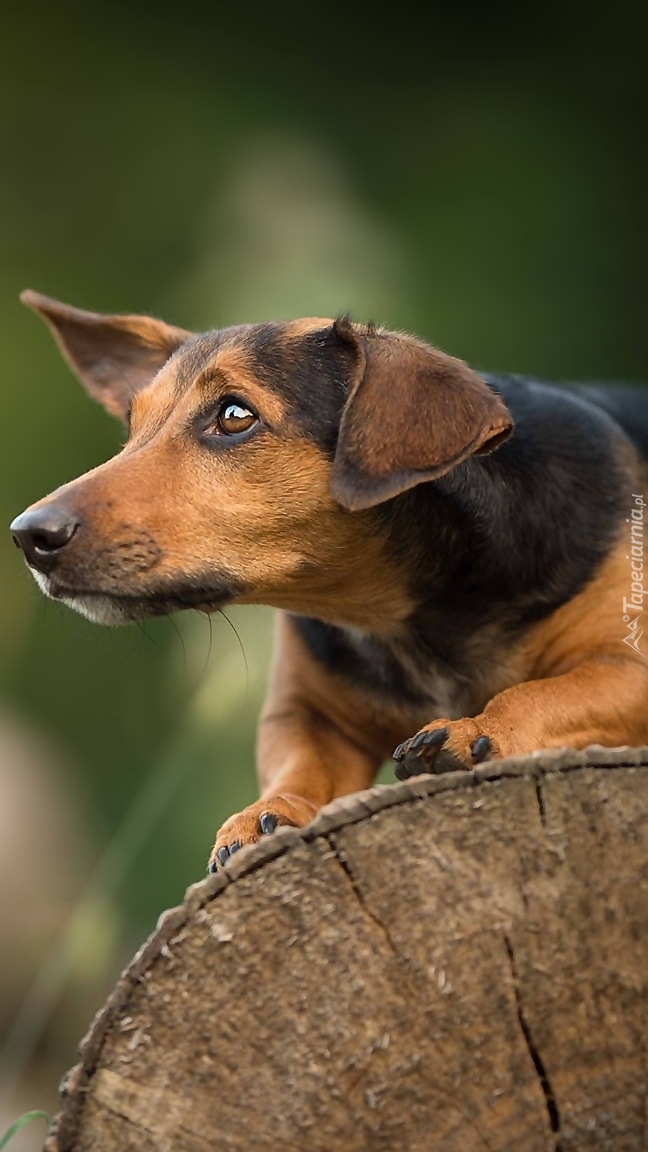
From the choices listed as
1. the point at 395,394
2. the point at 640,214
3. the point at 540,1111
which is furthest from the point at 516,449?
the point at 640,214

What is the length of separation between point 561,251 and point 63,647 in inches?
140

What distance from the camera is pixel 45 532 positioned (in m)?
3.31

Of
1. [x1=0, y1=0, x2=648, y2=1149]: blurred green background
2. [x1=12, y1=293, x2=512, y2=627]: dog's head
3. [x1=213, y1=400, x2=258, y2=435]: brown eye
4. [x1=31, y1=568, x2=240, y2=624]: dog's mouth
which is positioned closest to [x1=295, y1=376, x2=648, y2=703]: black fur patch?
[x1=12, y1=293, x2=512, y2=627]: dog's head

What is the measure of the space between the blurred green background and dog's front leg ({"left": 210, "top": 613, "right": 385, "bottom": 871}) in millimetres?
3063

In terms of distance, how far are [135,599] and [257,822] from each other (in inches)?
23.9

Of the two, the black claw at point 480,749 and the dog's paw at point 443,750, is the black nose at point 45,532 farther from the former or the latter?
the black claw at point 480,749

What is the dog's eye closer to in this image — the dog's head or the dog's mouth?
the dog's head

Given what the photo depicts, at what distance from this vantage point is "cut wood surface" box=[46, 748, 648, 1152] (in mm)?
2441

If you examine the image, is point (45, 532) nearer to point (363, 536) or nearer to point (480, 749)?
point (363, 536)

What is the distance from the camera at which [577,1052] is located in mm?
2463

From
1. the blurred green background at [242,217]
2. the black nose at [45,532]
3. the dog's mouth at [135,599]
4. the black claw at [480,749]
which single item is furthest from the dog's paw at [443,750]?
the blurred green background at [242,217]

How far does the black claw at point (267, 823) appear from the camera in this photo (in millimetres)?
3546

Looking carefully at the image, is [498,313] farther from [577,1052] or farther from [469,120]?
[577,1052]

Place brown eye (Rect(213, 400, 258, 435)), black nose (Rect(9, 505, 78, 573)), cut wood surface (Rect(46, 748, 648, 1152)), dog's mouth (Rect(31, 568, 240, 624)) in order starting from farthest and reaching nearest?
brown eye (Rect(213, 400, 258, 435)) → dog's mouth (Rect(31, 568, 240, 624)) → black nose (Rect(9, 505, 78, 573)) → cut wood surface (Rect(46, 748, 648, 1152))
